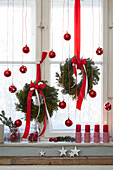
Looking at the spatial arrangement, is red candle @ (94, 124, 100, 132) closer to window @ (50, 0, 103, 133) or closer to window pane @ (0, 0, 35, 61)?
window @ (50, 0, 103, 133)

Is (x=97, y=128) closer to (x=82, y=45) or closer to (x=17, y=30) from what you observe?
(x=82, y=45)

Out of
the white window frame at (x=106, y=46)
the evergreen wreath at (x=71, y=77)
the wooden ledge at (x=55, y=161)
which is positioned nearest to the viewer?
the wooden ledge at (x=55, y=161)

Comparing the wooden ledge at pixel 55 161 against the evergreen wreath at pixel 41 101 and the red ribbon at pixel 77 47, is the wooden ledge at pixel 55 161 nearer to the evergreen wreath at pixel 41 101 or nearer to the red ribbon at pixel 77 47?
the evergreen wreath at pixel 41 101

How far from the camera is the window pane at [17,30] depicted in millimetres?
2504

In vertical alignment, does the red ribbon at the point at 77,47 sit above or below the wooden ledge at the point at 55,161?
above

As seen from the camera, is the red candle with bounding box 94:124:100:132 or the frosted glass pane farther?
the frosted glass pane

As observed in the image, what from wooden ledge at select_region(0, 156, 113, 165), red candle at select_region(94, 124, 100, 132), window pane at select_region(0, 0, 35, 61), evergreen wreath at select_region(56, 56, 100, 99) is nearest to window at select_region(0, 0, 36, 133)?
window pane at select_region(0, 0, 35, 61)

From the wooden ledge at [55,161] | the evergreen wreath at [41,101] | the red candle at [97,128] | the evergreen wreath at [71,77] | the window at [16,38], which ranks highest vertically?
the window at [16,38]

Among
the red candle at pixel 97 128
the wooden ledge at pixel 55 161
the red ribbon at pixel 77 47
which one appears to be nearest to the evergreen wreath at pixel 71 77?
the red ribbon at pixel 77 47

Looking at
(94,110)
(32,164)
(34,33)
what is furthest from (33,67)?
(32,164)

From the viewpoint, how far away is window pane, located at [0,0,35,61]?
8.21 feet

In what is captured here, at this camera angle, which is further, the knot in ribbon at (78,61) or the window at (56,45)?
the window at (56,45)

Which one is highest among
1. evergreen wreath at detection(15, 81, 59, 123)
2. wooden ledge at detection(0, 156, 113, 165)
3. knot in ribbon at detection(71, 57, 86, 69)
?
knot in ribbon at detection(71, 57, 86, 69)

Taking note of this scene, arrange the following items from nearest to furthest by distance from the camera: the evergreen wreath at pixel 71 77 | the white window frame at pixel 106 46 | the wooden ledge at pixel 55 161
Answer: the wooden ledge at pixel 55 161 < the evergreen wreath at pixel 71 77 < the white window frame at pixel 106 46
